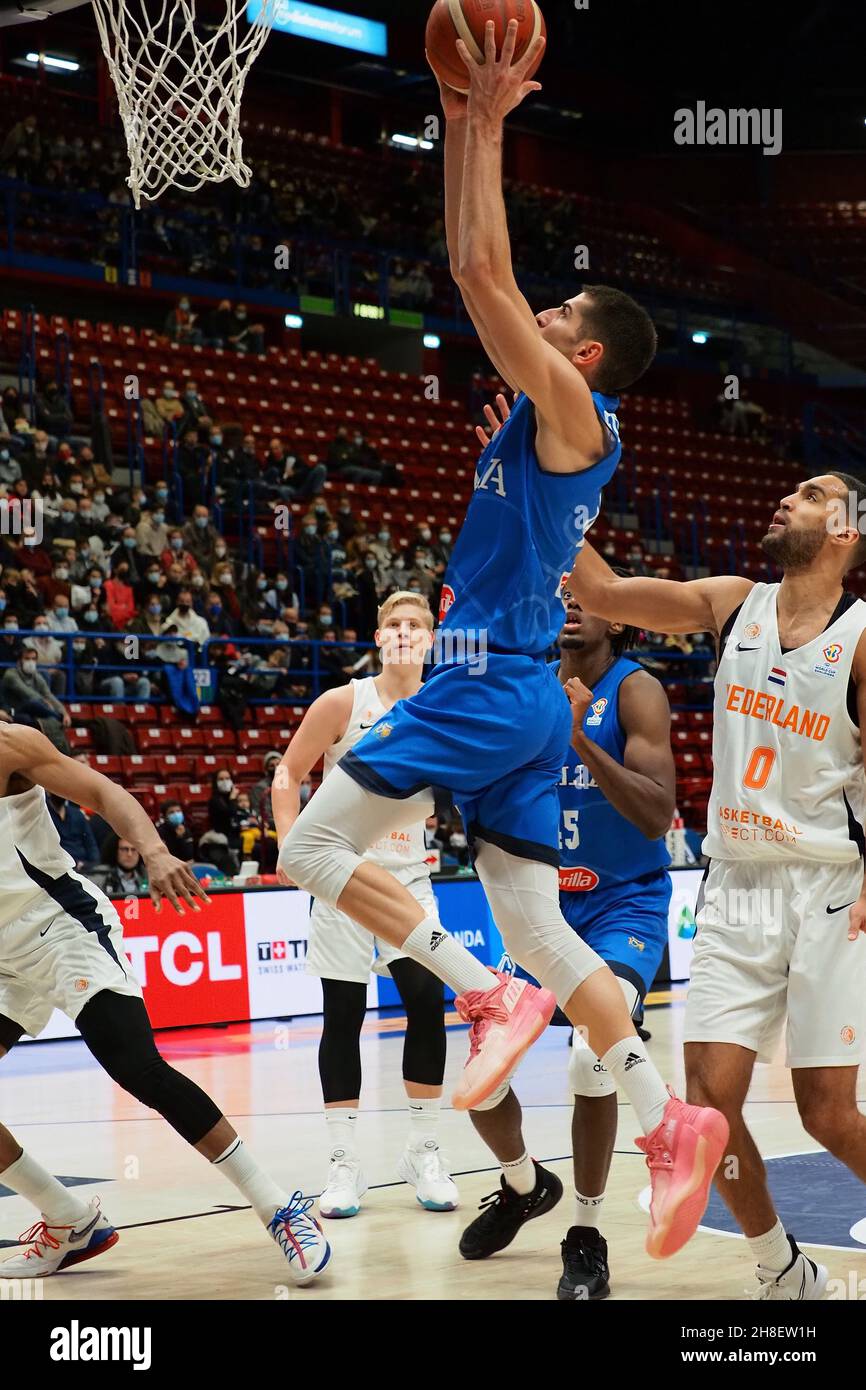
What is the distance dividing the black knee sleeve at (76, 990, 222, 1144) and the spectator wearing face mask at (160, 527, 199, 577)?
11.8 meters

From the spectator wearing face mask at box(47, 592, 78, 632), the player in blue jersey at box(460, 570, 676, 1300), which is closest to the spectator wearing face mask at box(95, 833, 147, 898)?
the spectator wearing face mask at box(47, 592, 78, 632)

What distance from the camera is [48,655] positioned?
14414mm

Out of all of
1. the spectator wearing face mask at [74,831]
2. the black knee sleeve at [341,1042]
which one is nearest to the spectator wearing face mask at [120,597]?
the spectator wearing face mask at [74,831]

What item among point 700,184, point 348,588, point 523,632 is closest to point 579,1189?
point 523,632

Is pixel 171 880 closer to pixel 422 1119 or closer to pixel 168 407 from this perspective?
pixel 422 1119

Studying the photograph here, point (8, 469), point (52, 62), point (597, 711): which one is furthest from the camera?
point (52, 62)

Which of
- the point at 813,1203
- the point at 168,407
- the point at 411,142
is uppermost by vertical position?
the point at 411,142

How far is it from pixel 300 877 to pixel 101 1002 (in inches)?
38.3

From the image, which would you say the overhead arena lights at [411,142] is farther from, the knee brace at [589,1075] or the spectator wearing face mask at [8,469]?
the knee brace at [589,1075]

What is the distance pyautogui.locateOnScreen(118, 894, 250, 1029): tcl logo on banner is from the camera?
34.1ft

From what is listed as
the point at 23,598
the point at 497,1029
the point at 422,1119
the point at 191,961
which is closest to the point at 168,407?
the point at 23,598

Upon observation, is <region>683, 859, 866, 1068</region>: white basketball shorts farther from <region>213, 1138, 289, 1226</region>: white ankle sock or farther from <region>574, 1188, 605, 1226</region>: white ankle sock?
<region>213, 1138, 289, 1226</region>: white ankle sock

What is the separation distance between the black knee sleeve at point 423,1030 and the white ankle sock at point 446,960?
1.83 meters

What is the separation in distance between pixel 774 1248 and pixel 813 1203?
1.55m
